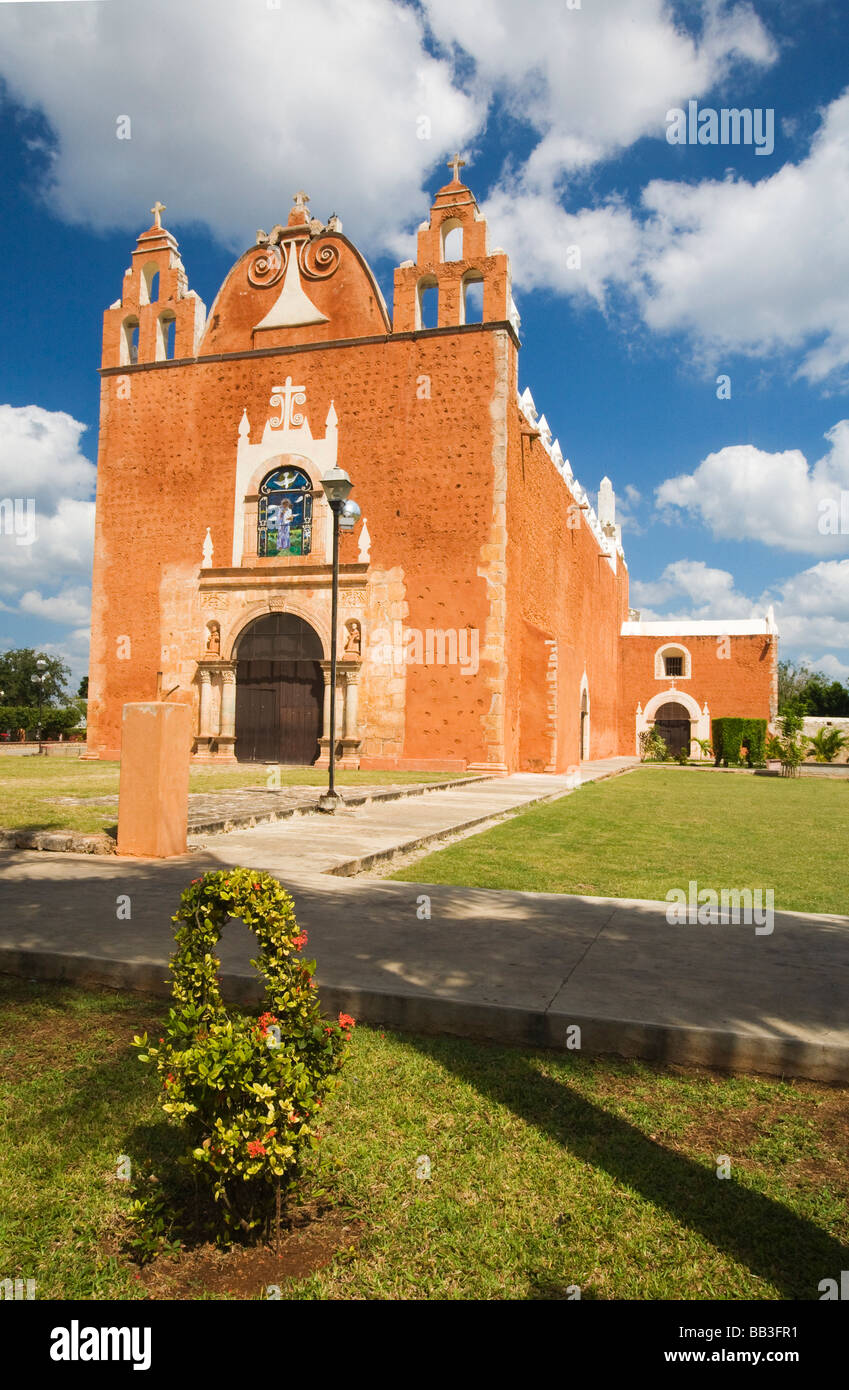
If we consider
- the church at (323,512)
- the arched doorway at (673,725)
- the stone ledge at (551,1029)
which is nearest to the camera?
the stone ledge at (551,1029)

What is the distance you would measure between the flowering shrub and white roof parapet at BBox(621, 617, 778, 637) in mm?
40634

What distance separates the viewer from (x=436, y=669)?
1923cm

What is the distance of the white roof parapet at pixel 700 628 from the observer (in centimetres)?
Answer: 4094

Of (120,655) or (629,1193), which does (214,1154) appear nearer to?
(629,1193)

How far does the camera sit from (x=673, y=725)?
41.2 meters

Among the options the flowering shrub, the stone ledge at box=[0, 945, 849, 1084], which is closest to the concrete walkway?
the stone ledge at box=[0, 945, 849, 1084]

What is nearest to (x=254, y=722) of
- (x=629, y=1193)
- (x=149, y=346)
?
(x=149, y=346)

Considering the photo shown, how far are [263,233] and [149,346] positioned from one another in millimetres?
3943

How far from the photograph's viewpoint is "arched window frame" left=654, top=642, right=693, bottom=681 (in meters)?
40.8

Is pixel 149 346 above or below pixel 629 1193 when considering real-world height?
above

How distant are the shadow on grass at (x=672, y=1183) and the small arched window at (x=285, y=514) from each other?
18.4 metres

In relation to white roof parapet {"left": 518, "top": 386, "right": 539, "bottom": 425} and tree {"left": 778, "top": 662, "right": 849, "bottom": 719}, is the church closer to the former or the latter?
white roof parapet {"left": 518, "top": 386, "right": 539, "bottom": 425}

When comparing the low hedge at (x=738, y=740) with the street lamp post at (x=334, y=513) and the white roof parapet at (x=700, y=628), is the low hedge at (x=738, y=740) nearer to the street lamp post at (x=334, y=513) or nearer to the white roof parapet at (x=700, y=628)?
the white roof parapet at (x=700, y=628)

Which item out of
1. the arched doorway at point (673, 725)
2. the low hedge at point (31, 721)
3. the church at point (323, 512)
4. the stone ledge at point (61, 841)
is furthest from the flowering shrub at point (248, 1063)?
the low hedge at point (31, 721)
